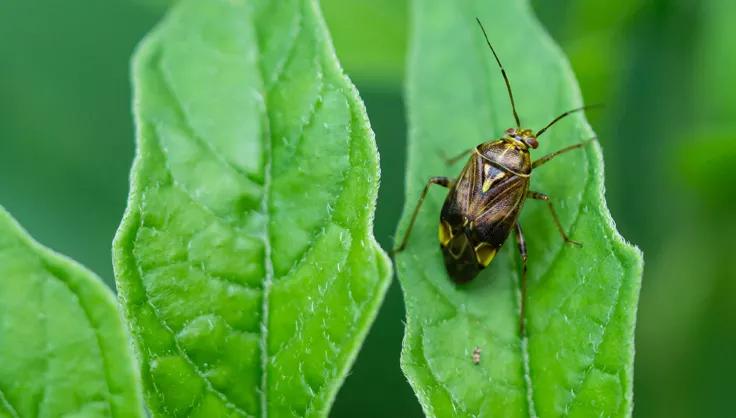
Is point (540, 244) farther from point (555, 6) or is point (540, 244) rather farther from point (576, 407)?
point (555, 6)

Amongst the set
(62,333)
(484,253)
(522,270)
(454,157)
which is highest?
(62,333)

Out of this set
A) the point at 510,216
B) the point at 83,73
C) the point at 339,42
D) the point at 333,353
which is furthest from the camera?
the point at 83,73

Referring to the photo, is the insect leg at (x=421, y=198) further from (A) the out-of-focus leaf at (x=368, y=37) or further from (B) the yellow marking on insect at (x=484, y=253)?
(A) the out-of-focus leaf at (x=368, y=37)

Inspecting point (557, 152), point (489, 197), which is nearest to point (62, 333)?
point (557, 152)

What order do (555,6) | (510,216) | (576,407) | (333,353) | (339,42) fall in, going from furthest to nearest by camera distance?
1. (555,6)
2. (339,42)
3. (510,216)
4. (576,407)
5. (333,353)

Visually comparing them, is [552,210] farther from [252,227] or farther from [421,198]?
[252,227]

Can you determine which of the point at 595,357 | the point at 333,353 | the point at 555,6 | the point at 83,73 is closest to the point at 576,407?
the point at 595,357

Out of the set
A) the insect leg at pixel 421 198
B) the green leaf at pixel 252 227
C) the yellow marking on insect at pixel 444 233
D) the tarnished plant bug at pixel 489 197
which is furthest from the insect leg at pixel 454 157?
the green leaf at pixel 252 227

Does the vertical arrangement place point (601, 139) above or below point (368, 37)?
below
